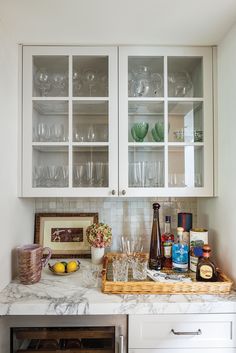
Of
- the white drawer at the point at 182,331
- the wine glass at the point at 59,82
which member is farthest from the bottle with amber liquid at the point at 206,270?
the wine glass at the point at 59,82

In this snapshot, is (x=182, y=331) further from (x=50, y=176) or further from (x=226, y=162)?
(x=50, y=176)

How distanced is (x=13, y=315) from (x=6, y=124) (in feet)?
3.14

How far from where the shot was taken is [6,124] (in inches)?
54.7

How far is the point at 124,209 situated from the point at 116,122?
666mm

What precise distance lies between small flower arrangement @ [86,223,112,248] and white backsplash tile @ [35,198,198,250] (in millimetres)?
177

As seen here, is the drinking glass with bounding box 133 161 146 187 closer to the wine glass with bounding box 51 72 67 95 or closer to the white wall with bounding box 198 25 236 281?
the white wall with bounding box 198 25 236 281

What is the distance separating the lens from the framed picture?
1845 mm

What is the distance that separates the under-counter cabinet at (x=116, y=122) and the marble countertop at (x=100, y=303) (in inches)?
21.8

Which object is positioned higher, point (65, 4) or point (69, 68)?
point (65, 4)

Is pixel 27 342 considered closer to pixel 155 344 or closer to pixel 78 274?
pixel 78 274

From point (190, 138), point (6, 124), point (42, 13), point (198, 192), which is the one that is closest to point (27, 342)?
point (6, 124)

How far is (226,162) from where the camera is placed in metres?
1.46

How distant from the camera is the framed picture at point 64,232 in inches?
72.6

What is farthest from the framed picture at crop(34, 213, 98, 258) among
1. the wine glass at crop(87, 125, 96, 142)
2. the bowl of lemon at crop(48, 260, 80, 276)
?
the wine glass at crop(87, 125, 96, 142)
